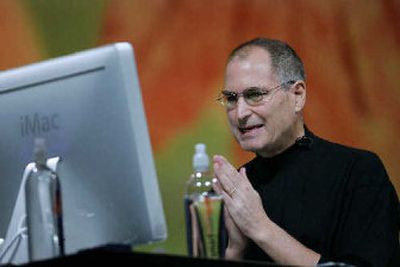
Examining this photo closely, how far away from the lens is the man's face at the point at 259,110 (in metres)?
2.13

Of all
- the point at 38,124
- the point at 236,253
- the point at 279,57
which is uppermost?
the point at 279,57

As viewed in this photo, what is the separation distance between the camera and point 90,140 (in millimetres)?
1518

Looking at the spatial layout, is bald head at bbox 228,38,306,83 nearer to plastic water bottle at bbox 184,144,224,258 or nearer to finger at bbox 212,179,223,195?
finger at bbox 212,179,223,195

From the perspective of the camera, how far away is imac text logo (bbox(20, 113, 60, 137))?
1.55 metres

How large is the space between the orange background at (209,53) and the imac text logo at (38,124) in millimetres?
1169

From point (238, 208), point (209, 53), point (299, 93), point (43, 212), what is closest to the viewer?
point (43, 212)

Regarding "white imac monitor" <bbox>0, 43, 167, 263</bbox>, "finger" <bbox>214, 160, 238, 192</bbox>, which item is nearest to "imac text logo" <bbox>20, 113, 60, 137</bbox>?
"white imac monitor" <bbox>0, 43, 167, 263</bbox>

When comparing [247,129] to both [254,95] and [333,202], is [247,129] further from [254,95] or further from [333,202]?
[333,202]

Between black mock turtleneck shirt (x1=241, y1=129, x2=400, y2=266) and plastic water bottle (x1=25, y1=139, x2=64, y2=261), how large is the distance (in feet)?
2.08

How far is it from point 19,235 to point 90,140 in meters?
0.24

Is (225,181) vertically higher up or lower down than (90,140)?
lower down

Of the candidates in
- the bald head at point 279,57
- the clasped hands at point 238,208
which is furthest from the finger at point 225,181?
the bald head at point 279,57

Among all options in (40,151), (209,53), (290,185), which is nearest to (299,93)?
(290,185)

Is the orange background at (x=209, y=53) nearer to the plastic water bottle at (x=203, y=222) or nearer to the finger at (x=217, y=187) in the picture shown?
the finger at (x=217, y=187)
